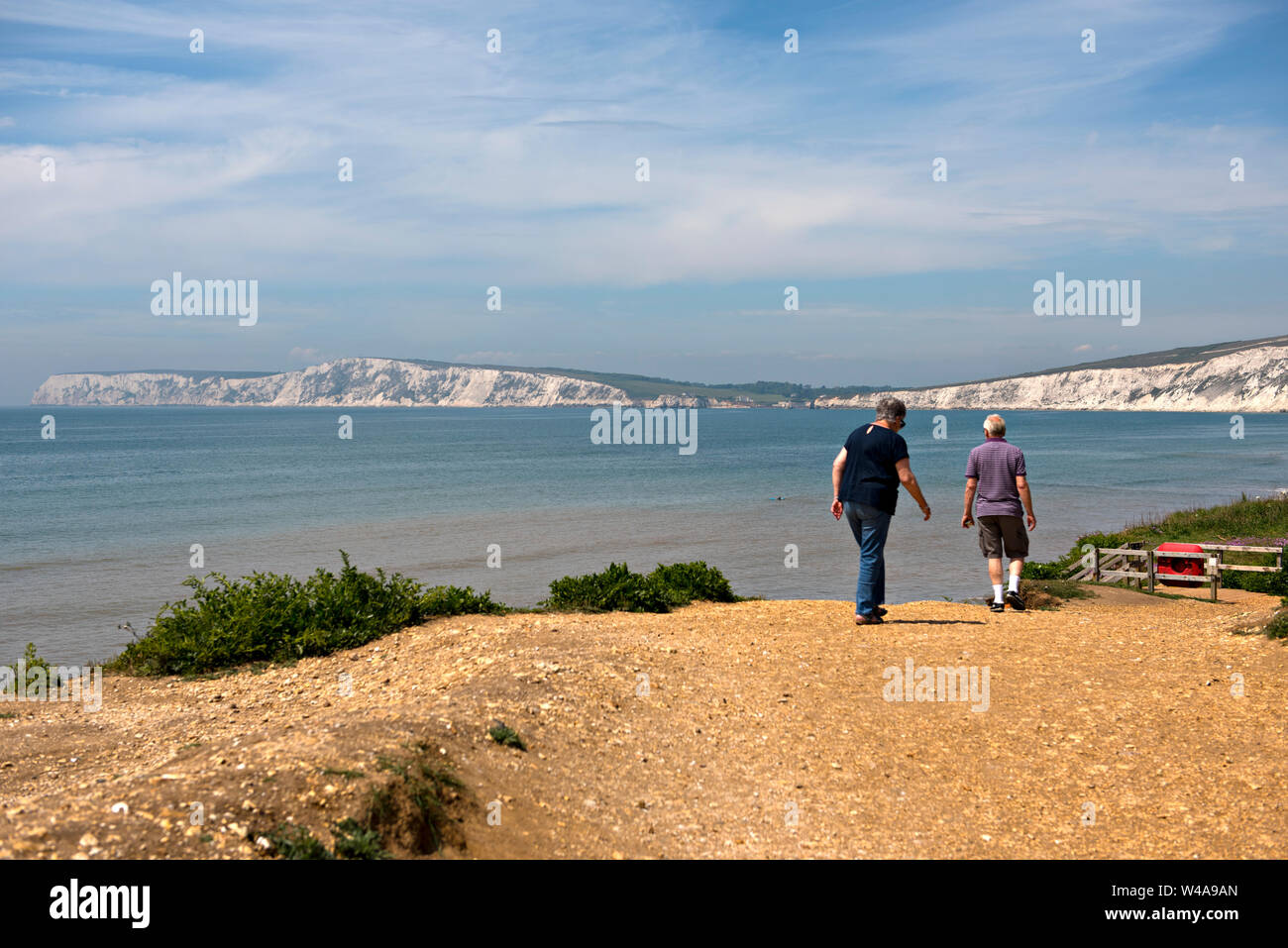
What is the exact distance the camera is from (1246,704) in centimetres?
769

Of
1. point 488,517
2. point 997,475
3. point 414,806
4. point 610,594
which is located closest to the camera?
point 414,806

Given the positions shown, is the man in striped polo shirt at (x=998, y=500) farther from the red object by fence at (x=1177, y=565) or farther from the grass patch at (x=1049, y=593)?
the red object by fence at (x=1177, y=565)

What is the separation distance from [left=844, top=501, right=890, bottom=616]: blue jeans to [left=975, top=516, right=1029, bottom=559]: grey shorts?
1.72 m

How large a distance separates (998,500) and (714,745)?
6.28 metres

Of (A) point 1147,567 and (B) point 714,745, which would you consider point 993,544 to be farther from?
(B) point 714,745

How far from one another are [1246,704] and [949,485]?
161 feet

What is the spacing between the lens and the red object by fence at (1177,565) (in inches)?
665

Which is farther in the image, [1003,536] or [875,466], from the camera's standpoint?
[1003,536]

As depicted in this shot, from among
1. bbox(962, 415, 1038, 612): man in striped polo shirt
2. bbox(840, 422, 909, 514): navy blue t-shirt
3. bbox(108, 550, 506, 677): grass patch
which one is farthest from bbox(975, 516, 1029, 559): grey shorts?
bbox(108, 550, 506, 677): grass patch

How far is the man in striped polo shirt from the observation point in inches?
453

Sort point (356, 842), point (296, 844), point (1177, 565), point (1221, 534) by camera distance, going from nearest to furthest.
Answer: point (296, 844)
point (356, 842)
point (1177, 565)
point (1221, 534)

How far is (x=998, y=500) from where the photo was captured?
11.7 m

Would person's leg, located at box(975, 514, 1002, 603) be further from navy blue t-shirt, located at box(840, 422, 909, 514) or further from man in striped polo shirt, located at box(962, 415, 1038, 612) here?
navy blue t-shirt, located at box(840, 422, 909, 514)

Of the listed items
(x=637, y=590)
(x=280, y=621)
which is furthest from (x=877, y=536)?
(x=280, y=621)
